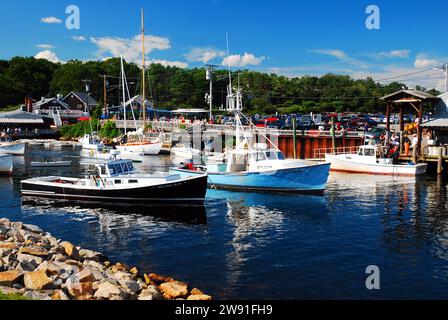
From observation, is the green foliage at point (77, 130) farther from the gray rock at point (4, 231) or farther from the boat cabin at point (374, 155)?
the gray rock at point (4, 231)

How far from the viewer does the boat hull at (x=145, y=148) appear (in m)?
72.8

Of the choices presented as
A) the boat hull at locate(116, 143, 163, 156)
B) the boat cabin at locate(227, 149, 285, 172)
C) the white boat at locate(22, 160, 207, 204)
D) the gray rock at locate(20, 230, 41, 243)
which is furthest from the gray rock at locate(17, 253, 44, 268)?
the boat hull at locate(116, 143, 163, 156)

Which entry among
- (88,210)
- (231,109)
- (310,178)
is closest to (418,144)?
(310,178)

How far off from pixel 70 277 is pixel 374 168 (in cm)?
4083

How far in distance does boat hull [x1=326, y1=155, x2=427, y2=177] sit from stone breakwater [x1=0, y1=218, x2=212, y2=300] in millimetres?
35217

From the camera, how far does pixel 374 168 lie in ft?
168

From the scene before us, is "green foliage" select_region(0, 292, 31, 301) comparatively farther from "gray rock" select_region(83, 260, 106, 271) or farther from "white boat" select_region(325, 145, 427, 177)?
"white boat" select_region(325, 145, 427, 177)

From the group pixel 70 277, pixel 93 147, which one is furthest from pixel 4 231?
pixel 93 147

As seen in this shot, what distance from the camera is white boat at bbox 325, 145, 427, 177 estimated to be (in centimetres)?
4941

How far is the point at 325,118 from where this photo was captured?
99875mm

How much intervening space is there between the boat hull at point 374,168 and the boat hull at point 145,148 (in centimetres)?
3092

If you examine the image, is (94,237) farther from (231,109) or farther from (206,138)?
(206,138)

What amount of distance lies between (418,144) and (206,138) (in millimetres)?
35952

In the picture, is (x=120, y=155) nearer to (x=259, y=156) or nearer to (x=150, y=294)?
(x=259, y=156)
